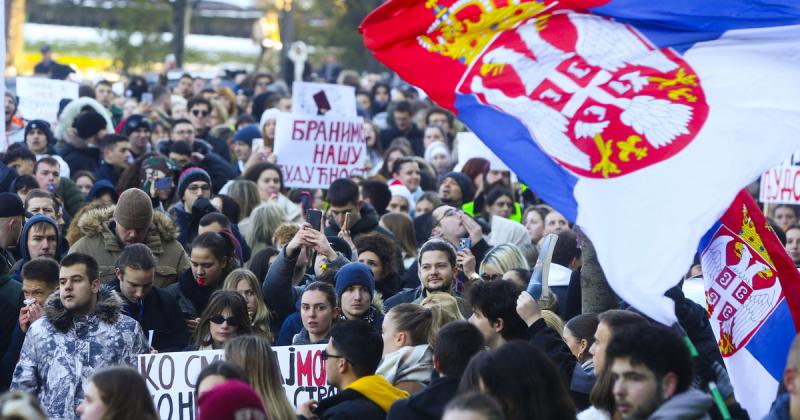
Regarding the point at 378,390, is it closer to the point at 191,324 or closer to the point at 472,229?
the point at 191,324

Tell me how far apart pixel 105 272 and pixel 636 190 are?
4410 mm

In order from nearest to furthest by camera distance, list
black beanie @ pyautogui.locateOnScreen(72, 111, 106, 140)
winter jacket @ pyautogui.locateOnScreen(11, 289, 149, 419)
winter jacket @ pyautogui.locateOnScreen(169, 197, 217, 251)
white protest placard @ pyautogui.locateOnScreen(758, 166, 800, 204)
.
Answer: winter jacket @ pyautogui.locateOnScreen(11, 289, 149, 419), winter jacket @ pyautogui.locateOnScreen(169, 197, 217, 251), white protest placard @ pyautogui.locateOnScreen(758, 166, 800, 204), black beanie @ pyautogui.locateOnScreen(72, 111, 106, 140)

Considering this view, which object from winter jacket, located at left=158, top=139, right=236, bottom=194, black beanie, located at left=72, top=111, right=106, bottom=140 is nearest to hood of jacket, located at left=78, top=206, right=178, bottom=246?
winter jacket, located at left=158, top=139, right=236, bottom=194

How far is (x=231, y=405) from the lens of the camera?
5188 millimetres

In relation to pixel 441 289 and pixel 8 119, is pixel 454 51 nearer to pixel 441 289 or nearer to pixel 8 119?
pixel 441 289

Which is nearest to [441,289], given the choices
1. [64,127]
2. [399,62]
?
[399,62]

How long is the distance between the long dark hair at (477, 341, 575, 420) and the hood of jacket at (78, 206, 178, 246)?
16.1ft

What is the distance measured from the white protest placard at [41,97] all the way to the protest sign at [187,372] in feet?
38.6

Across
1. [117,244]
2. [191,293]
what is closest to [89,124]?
[117,244]

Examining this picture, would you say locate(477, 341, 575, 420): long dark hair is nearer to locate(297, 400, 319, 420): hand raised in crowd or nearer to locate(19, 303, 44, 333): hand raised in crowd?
locate(297, 400, 319, 420): hand raised in crowd

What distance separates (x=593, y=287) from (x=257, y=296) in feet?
7.09

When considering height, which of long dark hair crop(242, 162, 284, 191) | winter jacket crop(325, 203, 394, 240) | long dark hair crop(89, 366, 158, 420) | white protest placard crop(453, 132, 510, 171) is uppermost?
white protest placard crop(453, 132, 510, 171)

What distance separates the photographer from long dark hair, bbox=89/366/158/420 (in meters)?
6.18

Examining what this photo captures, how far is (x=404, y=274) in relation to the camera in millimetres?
11680
